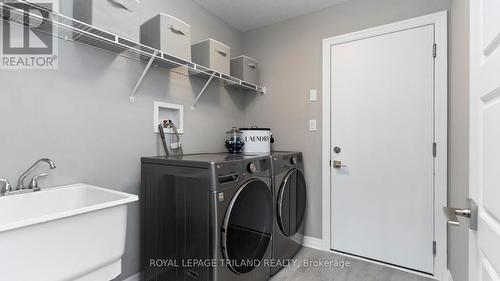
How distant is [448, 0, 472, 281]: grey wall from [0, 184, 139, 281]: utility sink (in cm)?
179

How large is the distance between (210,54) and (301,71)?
1.01 metres

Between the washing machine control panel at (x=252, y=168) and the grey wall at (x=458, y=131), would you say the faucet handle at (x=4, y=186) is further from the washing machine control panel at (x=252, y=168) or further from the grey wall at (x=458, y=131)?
the grey wall at (x=458, y=131)

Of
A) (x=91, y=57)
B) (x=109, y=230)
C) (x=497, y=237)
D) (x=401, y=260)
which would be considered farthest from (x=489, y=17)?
(x=401, y=260)

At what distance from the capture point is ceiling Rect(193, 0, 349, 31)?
2.24 m

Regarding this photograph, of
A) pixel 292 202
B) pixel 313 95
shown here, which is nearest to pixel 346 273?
pixel 292 202

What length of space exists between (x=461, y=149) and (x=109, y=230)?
6.65ft

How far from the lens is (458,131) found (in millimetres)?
1541

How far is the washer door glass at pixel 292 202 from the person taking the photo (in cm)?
196

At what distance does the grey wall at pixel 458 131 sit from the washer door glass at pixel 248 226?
1177 millimetres

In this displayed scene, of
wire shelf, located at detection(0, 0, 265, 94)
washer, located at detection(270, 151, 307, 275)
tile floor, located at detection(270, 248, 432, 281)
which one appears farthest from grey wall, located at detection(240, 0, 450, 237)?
wire shelf, located at detection(0, 0, 265, 94)

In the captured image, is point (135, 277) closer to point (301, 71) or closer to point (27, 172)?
point (27, 172)

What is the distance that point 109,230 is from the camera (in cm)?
107

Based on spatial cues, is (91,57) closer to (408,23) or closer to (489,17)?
(489,17)

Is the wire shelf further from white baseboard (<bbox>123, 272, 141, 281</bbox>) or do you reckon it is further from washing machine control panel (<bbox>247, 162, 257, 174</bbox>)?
white baseboard (<bbox>123, 272, 141, 281</bbox>)
